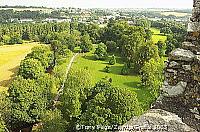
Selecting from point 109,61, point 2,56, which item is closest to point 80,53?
point 109,61

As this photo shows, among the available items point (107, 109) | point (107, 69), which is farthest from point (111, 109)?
point (107, 69)

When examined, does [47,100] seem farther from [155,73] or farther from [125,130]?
[125,130]

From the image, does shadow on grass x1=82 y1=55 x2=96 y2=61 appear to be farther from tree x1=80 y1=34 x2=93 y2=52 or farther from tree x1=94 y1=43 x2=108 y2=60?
tree x1=80 y1=34 x2=93 y2=52

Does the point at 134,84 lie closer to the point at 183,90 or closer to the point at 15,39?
the point at 183,90

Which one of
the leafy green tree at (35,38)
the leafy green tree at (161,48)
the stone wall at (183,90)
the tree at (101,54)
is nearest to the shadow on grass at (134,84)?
the tree at (101,54)

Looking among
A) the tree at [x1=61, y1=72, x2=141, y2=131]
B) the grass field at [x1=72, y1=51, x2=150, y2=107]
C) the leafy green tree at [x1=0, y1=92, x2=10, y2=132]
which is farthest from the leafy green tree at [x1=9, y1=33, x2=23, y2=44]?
the tree at [x1=61, y1=72, x2=141, y2=131]
